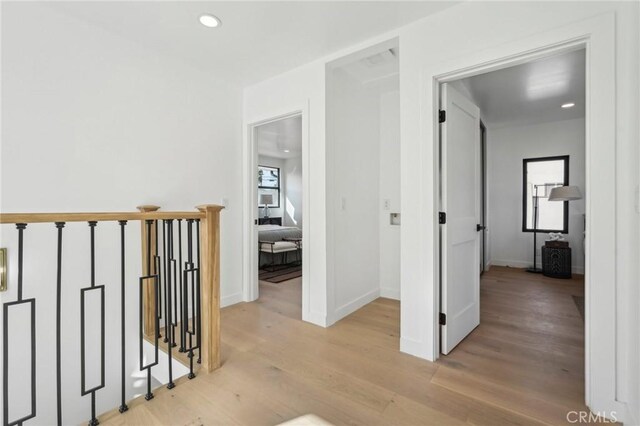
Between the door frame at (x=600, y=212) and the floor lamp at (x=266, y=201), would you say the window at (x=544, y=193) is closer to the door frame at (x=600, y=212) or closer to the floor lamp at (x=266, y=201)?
the door frame at (x=600, y=212)

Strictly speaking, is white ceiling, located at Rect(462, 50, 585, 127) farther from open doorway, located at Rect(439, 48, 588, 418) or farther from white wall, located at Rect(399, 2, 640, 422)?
white wall, located at Rect(399, 2, 640, 422)

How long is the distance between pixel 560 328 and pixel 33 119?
15.1ft

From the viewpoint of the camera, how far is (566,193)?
4527mm

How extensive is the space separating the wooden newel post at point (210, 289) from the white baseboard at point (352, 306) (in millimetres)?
1119

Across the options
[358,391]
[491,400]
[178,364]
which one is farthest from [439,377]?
[178,364]

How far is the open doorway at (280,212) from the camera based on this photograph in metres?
3.82

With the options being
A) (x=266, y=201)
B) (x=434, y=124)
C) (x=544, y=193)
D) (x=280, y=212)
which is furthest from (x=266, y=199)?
(x=434, y=124)

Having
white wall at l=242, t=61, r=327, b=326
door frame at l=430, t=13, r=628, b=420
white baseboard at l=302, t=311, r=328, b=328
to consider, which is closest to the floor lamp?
white wall at l=242, t=61, r=327, b=326

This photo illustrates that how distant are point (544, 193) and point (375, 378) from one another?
500 cm

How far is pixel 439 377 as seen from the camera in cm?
195

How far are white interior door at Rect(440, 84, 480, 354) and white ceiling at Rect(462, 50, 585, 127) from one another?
3.49 ft

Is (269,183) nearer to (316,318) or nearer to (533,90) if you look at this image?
(316,318)

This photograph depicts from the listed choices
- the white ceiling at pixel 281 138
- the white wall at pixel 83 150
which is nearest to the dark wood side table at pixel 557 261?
the white ceiling at pixel 281 138

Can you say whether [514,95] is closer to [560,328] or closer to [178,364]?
[560,328]
